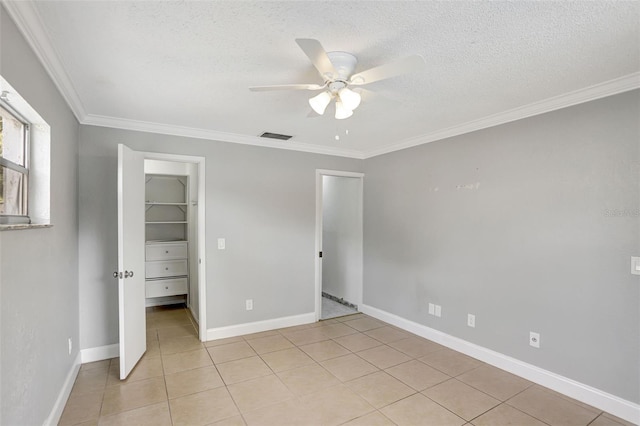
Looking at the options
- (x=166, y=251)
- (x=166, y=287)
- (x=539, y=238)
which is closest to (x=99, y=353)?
(x=166, y=287)

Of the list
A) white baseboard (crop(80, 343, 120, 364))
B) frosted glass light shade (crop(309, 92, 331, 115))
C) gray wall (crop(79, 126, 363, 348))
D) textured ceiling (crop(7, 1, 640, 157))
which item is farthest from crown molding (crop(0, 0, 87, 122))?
white baseboard (crop(80, 343, 120, 364))

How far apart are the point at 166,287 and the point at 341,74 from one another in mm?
4330

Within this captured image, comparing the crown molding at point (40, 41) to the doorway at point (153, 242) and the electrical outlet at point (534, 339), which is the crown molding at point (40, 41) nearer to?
the doorway at point (153, 242)

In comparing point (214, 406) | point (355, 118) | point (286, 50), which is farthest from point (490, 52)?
point (214, 406)

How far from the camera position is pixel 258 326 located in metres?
3.93

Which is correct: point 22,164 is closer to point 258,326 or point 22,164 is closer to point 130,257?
point 130,257

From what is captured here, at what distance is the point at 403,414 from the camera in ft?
7.54

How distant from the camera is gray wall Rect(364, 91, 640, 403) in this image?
7.49ft

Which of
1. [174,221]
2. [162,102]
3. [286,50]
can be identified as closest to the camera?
[286,50]

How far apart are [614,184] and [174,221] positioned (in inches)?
210

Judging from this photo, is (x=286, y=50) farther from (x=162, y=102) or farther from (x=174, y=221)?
(x=174, y=221)

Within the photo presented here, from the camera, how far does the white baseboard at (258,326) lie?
369 centimetres

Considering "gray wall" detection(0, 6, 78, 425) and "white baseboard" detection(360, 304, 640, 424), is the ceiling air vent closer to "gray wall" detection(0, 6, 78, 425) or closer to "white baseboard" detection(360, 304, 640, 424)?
"gray wall" detection(0, 6, 78, 425)

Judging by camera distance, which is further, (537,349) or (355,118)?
(355,118)
